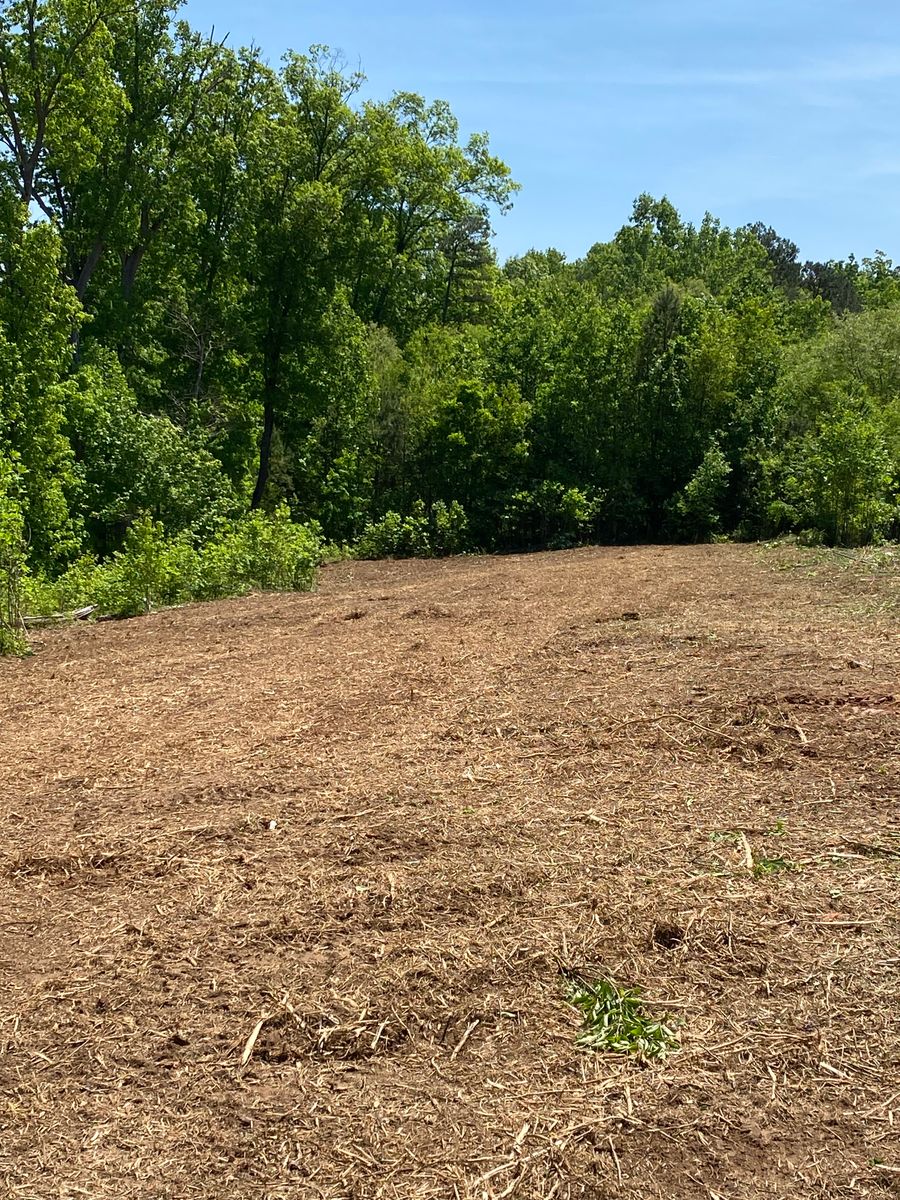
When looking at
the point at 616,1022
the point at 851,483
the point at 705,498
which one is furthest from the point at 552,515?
the point at 616,1022

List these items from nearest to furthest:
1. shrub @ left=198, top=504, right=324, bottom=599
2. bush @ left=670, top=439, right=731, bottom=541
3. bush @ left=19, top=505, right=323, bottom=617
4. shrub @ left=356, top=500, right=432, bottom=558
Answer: bush @ left=19, top=505, right=323, bottom=617 < shrub @ left=198, top=504, right=324, bottom=599 < bush @ left=670, top=439, right=731, bottom=541 < shrub @ left=356, top=500, right=432, bottom=558

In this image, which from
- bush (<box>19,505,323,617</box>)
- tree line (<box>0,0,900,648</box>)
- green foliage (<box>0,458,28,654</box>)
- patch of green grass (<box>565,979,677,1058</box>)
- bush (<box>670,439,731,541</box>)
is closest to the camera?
Result: patch of green grass (<box>565,979,677,1058</box>)

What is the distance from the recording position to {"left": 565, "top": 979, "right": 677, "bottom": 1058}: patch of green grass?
243cm

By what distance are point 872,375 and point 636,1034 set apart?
2347 cm

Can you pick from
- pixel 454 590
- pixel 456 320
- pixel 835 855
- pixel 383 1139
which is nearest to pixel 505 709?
pixel 835 855

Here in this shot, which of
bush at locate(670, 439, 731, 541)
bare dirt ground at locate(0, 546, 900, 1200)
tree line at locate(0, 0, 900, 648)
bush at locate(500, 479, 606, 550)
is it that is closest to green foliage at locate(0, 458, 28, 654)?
bare dirt ground at locate(0, 546, 900, 1200)

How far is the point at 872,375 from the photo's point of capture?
2241cm

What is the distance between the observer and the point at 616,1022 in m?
2.54

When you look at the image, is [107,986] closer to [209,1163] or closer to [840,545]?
[209,1163]

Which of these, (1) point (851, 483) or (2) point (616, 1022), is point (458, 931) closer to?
(2) point (616, 1022)

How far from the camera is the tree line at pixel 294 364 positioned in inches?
687

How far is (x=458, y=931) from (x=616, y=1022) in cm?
68

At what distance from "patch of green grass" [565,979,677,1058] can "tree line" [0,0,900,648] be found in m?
14.3

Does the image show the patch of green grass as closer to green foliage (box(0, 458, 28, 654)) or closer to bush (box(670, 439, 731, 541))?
green foliage (box(0, 458, 28, 654))
